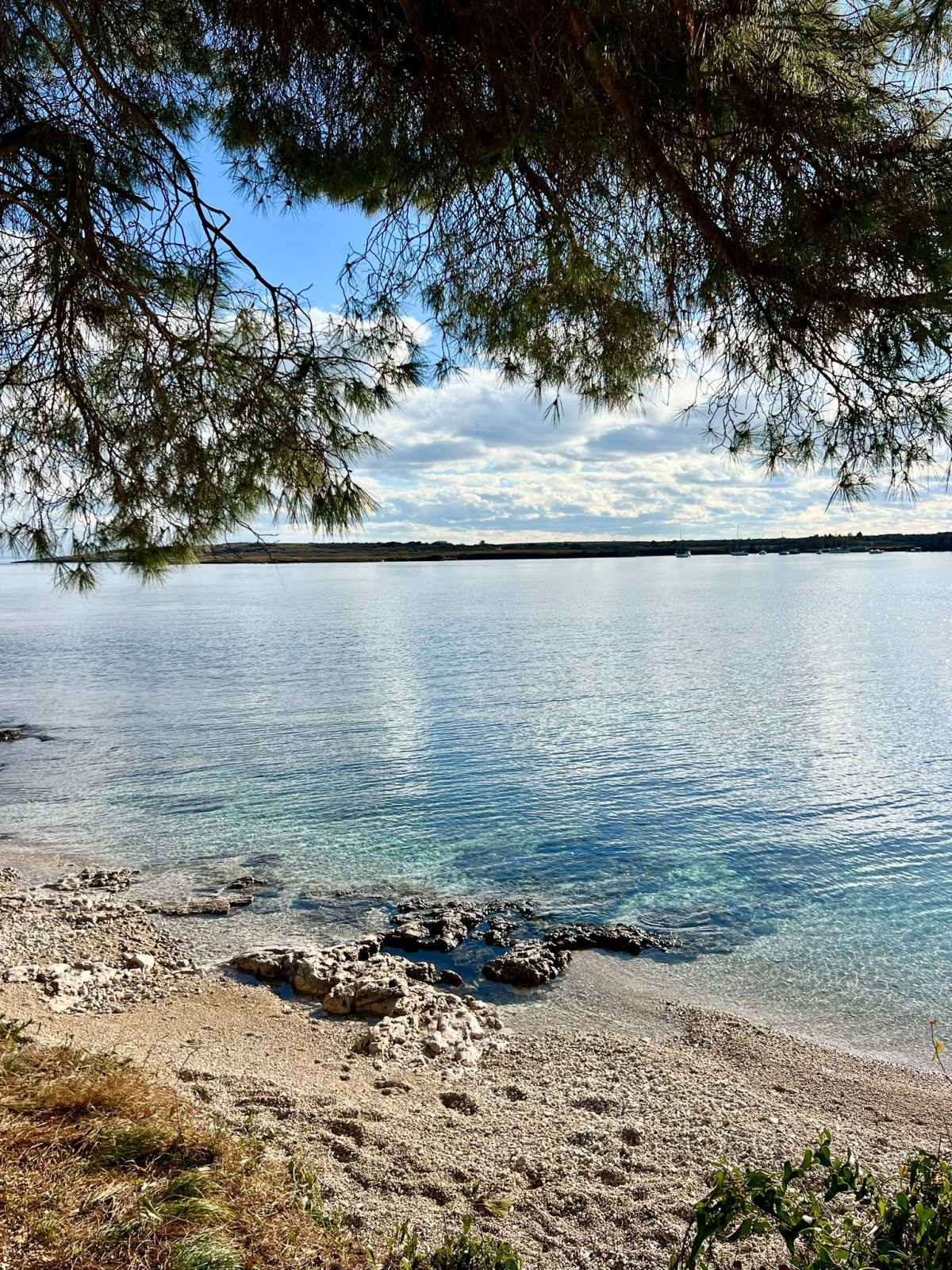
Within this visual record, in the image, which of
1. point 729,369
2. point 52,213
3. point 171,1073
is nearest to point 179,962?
point 171,1073

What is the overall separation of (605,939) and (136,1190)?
6.02 m

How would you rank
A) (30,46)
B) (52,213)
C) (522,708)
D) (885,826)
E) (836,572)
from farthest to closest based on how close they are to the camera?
1. (836,572)
2. (522,708)
3. (885,826)
4. (30,46)
5. (52,213)

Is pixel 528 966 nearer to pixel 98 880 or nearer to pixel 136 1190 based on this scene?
pixel 136 1190

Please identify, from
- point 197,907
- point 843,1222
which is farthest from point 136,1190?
point 197,907

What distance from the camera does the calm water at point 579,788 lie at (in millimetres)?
8953

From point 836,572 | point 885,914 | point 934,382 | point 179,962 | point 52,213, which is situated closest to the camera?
point 934,382

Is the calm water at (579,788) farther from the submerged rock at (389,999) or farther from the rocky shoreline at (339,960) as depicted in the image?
the submerged rock at (389,999)

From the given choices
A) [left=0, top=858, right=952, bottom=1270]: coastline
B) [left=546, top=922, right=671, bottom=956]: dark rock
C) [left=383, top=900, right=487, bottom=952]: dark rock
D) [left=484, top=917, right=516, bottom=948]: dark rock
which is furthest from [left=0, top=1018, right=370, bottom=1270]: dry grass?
[left=546, top=922, right=671, bottom=956]: dark rock

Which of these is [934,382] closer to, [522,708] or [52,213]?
[52,213]

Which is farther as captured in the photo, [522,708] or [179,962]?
[522,708]

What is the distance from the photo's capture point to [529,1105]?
18.1 ft

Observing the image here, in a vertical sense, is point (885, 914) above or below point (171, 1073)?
below

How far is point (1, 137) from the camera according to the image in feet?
17.3

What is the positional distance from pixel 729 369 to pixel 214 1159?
16.1 feet
